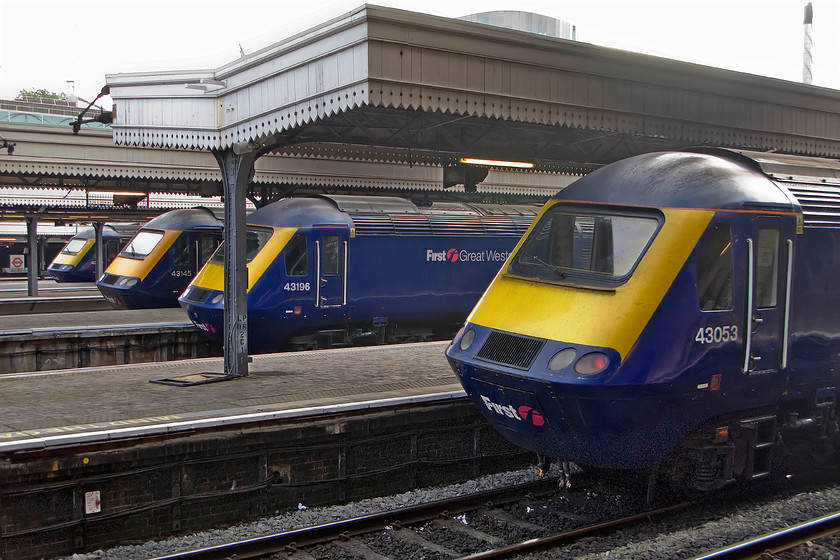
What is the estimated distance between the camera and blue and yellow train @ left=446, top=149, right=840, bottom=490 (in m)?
6.77

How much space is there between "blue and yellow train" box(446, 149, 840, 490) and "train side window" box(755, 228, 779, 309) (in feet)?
0.06

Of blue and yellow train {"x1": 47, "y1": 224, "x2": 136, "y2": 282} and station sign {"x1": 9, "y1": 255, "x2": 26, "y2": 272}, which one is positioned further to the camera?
station sign {"x1": 9, "y1": 255, "x2": 26, "y2": 272}

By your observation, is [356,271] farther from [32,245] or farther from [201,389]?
[32,245]

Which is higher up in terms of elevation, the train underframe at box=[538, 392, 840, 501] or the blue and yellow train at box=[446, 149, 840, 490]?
the blue and yellow train at box=[446, 149, 840, 490]

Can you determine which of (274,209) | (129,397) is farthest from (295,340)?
(129,397)

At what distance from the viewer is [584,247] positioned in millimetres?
7551

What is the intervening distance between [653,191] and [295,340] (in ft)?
29.8

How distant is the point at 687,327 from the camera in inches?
272

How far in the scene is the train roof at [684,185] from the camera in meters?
7.25

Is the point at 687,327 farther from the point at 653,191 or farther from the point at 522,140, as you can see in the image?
the point at 522,140

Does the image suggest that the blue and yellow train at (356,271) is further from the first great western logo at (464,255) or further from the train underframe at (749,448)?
the train underframe at (749,448)

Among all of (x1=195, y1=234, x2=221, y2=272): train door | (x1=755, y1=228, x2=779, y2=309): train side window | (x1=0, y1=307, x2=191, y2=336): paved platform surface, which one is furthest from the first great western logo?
(x1=755, y1=228, x2=779, y2=309): train side window

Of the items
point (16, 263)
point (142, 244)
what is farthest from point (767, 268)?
point (16, 263)

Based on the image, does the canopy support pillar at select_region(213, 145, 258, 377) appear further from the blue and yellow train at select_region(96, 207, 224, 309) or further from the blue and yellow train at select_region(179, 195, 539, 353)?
the blue and yellow train at select_region(96, 207, 224, 309)
